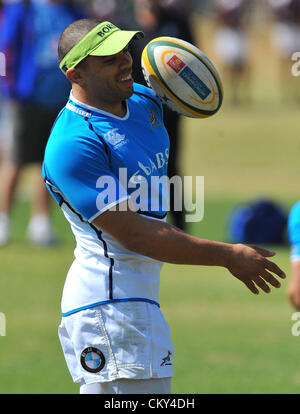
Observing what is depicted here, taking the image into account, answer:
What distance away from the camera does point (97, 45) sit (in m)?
4.66

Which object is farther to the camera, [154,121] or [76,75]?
[154,121]

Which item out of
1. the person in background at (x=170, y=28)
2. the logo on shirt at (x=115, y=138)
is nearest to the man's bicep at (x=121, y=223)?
the logo on shirt at (x=115, y=138)

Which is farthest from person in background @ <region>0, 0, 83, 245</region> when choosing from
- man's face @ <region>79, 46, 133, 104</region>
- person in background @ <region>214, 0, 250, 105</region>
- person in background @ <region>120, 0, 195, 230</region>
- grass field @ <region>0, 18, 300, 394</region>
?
person in background @ <region>214, 0, 250, 105</region>

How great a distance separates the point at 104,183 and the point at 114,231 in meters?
0.23

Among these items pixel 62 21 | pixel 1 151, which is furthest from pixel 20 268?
pixel 1 151

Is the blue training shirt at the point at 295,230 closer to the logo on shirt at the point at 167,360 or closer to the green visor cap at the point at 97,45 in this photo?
the logo on shirt at the point at 167,360

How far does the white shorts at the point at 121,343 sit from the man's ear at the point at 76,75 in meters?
1.10

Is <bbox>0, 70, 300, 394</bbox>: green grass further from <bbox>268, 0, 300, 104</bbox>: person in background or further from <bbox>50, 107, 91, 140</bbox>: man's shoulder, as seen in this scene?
<bbox>268, 0, 300, 104</bbox>: person in background

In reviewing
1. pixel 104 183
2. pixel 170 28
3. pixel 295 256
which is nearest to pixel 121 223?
pixel 104 183

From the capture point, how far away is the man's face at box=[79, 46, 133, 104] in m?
4.69

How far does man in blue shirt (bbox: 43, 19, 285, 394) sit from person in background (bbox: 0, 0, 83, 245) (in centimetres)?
695

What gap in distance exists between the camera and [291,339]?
8.48 metres

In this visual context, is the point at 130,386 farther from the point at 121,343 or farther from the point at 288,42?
the point at 288,42
